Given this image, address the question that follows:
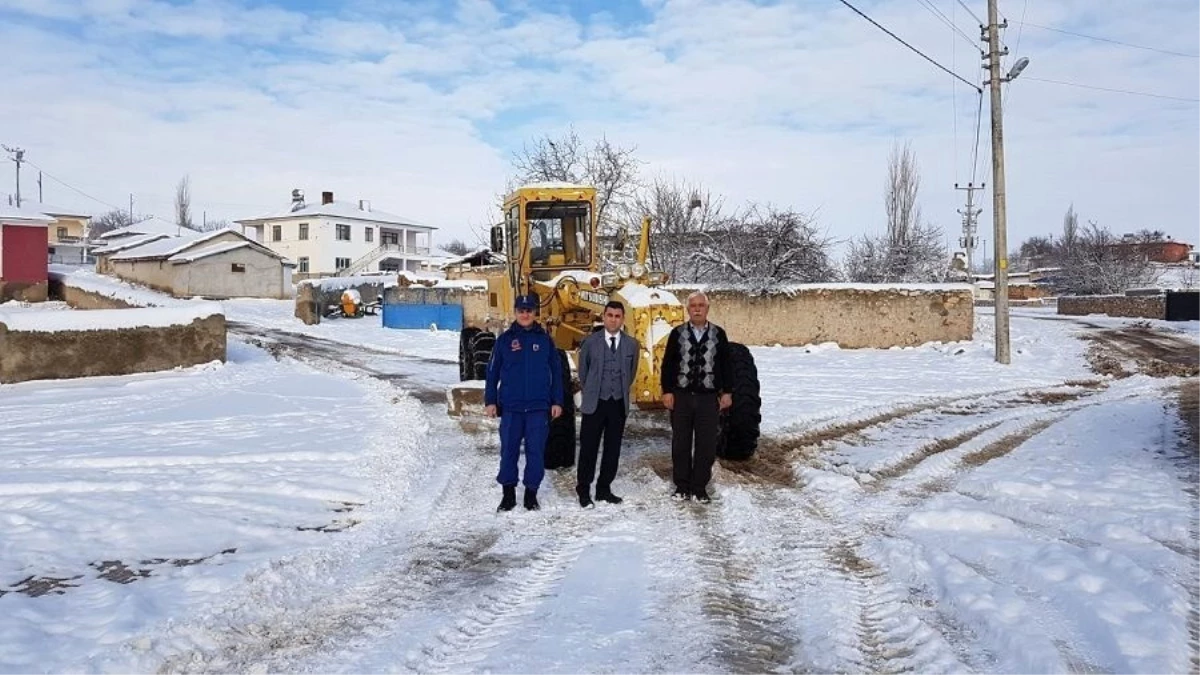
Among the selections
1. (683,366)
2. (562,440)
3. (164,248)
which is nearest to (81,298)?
(164,248)

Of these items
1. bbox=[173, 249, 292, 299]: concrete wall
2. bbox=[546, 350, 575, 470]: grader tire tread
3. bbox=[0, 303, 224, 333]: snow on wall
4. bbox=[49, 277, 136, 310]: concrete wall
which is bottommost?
bbox=[546, 350, 575, 470]: grader tire tread

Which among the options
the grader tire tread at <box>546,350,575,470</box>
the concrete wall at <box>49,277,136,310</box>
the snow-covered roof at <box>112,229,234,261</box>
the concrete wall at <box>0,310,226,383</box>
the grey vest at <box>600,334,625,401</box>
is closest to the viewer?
the grey vest at <box>600,334,625,401</box>

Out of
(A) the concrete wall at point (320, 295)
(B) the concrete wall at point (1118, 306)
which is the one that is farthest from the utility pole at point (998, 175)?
(A) the concrete wall at point (320, 295)

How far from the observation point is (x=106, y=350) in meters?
15.9

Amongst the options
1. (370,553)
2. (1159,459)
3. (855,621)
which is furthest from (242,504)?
(1159,459)

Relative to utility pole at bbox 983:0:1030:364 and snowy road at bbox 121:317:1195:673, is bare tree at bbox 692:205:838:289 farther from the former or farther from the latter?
snowy road at bbox 121:317:1195:673

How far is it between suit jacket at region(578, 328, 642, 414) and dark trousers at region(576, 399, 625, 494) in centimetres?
7

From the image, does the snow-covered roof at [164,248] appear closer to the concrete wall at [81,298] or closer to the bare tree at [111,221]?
the concrete wall at [81,298]

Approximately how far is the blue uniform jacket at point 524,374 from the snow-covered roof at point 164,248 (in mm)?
43237

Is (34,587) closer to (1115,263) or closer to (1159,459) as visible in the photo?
(1159,459)

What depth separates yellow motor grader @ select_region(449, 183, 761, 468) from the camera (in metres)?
8.05

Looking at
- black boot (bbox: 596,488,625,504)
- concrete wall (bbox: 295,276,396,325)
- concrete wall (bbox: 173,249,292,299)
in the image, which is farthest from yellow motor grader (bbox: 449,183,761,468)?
concrete wall (bbox: 173,249,292,299)

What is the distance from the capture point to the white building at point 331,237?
64500mm

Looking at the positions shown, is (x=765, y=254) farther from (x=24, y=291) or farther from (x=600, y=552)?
(x=24, y=291)
